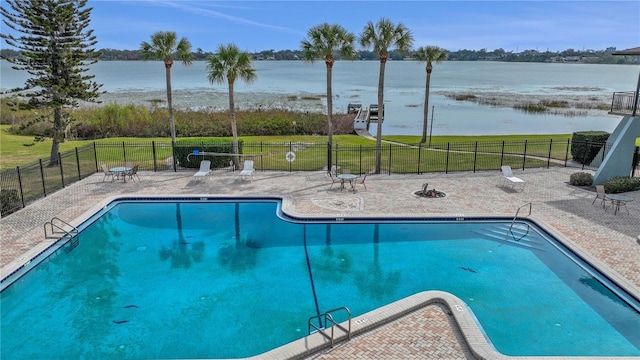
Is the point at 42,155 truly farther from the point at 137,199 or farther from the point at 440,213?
the point at 440,213

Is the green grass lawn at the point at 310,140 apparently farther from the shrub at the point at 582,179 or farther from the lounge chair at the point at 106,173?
the lounge chair at the point at 106,173

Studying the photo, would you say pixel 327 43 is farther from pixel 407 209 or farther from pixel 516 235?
pixel 516 235

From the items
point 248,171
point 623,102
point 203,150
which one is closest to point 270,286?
point 248,171

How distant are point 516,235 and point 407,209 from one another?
131 inches

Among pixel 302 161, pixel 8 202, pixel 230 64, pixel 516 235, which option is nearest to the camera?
pixel 516 235

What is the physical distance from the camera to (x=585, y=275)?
35.2ft

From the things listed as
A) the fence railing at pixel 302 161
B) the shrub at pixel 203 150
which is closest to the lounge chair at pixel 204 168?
the shrub at pixel 203 150

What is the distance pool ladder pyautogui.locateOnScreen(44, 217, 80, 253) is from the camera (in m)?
12.4

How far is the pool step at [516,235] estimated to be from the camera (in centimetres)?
1270

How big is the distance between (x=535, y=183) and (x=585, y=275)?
25.1 ft

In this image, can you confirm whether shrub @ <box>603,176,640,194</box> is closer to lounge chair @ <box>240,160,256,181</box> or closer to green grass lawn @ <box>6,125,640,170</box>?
green grass lawn @ <box>6,125,640,170</box>

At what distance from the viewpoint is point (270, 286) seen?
1075cm

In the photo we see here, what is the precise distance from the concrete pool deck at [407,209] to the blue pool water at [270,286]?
633 millimetres

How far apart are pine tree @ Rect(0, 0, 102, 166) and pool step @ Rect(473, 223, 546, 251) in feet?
59.3
